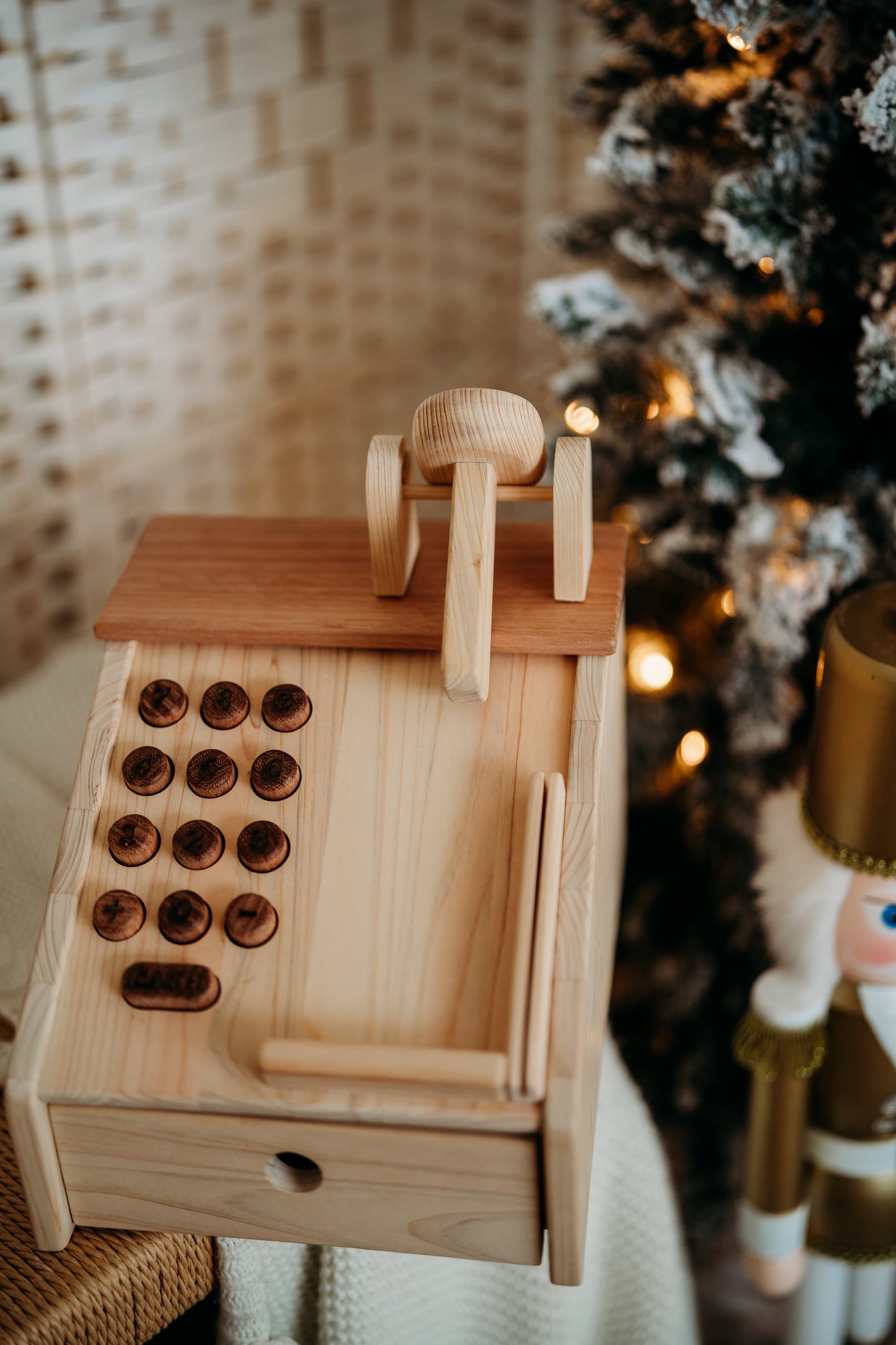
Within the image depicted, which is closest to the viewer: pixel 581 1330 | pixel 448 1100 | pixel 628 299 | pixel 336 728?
pixel 448 1100

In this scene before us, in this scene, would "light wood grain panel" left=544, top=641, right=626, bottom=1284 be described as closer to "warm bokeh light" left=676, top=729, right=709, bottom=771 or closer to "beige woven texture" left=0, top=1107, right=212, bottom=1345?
"beige woven texture" left=0, top=1107, right=212, bottom=1345

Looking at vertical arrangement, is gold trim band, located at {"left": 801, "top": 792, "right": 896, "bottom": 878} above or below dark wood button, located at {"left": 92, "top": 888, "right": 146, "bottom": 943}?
below

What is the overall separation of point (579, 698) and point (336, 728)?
0.17m

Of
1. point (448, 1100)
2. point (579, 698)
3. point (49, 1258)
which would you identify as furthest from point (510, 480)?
point (49, 1258)

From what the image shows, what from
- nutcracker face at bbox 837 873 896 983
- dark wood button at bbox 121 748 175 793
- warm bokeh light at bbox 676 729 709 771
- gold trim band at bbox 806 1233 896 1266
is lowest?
gold trim band at bbox 806 1233 896 1266

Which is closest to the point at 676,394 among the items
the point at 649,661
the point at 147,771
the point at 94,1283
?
the point at 649,661

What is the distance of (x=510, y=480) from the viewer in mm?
747

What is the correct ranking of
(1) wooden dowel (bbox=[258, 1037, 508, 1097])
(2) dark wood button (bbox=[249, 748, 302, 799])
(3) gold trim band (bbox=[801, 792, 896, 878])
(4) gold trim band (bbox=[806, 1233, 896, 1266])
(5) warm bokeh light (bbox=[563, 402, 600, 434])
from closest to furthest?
1. (1) wooden dowel (bbox=[258, 1037, 508, 1097])
2. (2) dark wood button (bbox=[249, 748, 302, 799])
3. (3) gold trim band (bbox=[801, 792, 896, 878])
4. (4) gold trim band (bbox=[806, 1233, 896, 1266])
5. (5) warm bokeh light (bbox=[563, 402, 600, 434])

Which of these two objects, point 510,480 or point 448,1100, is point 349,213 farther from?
point 448,1100

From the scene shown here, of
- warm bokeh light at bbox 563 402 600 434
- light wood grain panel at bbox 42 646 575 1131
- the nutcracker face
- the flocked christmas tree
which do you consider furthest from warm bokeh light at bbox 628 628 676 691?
light wood grain panel at bbox 42 646 575 1131

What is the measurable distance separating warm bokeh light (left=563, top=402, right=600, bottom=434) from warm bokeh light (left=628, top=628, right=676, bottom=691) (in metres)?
0.23

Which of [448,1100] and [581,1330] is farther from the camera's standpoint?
[581,1330]

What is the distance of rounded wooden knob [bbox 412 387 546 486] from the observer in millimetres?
700

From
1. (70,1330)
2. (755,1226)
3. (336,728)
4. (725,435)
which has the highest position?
(725,435)
